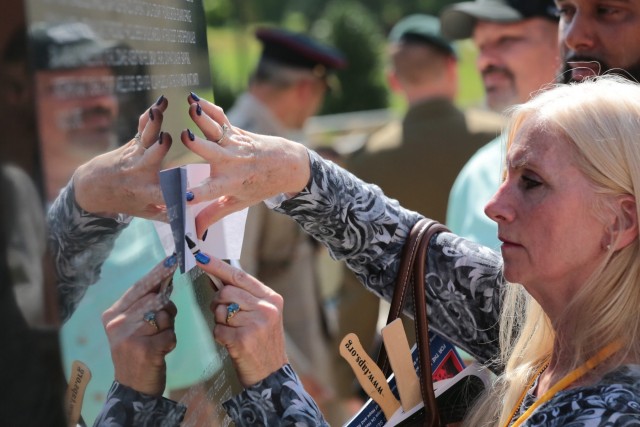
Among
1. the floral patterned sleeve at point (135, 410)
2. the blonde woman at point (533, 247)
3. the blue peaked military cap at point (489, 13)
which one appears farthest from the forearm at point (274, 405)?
the blue peaked military cap at point (489, 13)

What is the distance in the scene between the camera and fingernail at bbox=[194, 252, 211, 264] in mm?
→ 1394

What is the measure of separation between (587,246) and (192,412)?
712 mm

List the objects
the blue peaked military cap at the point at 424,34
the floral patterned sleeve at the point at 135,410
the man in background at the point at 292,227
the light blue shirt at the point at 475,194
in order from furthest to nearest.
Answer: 1. the blue peaked military cap at the point at 424,34
2. the man in background at the point at 292,227
3. the light blue shirt at the point at 475,194
4. the floral patterned sleeve at the point at 135,410

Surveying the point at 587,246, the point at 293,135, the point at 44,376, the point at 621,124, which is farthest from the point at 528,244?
the point at 293,135

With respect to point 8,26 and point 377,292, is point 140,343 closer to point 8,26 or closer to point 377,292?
point 8,26

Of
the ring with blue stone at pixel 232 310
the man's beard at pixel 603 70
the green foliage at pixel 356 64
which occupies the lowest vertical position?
the green foliage at pixel 356 64

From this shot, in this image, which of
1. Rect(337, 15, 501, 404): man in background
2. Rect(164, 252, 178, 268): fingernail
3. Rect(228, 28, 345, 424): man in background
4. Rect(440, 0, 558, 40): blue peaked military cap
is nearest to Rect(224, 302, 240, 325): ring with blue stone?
Rect(164, 252, 178, 268): fingernail

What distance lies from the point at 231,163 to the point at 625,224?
2.20ft

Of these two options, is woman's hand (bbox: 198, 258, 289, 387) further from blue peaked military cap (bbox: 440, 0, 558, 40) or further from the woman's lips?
blue peaked military cap (bbox: 440, 0, 558, 40)

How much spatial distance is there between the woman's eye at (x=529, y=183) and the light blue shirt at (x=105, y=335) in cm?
58

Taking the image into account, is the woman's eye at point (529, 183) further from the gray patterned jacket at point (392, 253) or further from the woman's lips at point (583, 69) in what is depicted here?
the woman's lips at point (583, 69)

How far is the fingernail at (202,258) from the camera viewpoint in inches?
54.9

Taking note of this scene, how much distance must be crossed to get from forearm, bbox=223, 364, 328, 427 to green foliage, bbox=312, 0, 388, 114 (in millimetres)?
13109

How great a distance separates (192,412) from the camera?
1470mm
